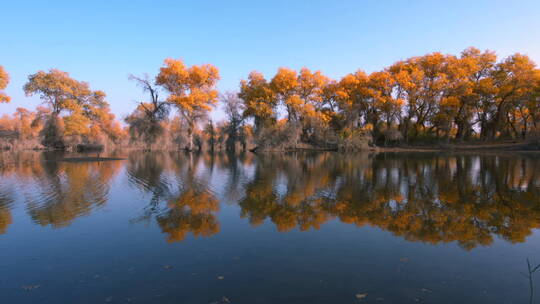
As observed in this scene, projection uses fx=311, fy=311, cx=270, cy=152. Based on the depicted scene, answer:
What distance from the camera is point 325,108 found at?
5066 centimetres

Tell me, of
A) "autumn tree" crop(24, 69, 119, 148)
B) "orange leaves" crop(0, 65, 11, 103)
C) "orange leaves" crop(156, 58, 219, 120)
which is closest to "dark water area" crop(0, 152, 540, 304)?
"orange leaves" crop(0, 65, 11, 103)

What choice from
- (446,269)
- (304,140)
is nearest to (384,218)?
(446,269)

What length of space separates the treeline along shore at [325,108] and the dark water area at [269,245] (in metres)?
33.5

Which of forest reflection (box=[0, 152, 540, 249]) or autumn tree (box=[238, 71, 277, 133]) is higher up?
autumn tree (box=[238, 71, 277, 133])

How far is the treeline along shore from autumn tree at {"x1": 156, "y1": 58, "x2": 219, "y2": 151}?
15 cm

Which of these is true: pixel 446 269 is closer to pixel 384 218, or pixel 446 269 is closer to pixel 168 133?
pixel 384 218

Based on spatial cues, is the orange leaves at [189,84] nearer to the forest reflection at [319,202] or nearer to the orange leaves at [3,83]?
the orange leaves at [3,83]

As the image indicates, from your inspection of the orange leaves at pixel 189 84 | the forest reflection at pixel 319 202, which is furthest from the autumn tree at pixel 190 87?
the forest reflection at pixel 319 202

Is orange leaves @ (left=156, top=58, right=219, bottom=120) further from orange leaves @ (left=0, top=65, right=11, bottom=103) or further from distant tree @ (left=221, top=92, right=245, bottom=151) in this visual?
orange leaves @ (left=0, top=65, right=11, bottom=103)

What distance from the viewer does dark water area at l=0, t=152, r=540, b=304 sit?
4844 mm

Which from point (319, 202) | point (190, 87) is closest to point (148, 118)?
point (190, 87)

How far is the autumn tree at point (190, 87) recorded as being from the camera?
145ft

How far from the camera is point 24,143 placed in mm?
51781

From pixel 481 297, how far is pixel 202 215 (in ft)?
22.9
